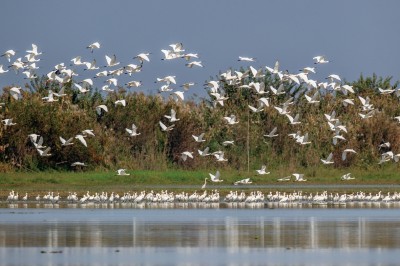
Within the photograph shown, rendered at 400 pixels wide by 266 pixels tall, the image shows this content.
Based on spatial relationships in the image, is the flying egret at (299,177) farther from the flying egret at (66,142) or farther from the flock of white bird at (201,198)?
the flying egret at (66,142)

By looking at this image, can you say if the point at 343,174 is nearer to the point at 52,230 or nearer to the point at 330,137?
the point at 330,137

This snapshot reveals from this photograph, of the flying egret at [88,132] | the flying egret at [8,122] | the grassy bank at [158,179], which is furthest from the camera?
the flying egret at [88,132]

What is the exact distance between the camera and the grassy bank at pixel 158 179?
4750 centimetres

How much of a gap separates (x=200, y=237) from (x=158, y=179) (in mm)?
20943

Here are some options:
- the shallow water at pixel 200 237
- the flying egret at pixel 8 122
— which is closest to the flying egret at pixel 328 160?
the shallow water at pixel 200 237

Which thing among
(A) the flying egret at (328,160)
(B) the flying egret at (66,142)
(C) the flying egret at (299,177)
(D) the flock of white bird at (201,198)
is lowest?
(D) the flock of white bird at (201,198)

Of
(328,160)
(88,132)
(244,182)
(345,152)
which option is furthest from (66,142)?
(345,152)

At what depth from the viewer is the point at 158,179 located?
5022cm

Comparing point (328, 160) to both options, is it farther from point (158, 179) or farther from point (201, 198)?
point (201, 198)

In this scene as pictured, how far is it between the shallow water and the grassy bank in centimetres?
832

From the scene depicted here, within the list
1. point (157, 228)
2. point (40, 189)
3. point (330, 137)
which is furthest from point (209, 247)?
point (330, 137)

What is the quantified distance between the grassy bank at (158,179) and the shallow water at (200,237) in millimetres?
8316

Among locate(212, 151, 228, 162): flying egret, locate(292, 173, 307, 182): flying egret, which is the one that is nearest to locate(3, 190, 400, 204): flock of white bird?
locate(292, 173, 307, 182): flying egret

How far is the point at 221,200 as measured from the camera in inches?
1722
